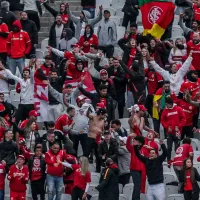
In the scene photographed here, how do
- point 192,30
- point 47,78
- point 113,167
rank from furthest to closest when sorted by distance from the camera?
1. point 192,30
2. point 47,78
3. point 113,167

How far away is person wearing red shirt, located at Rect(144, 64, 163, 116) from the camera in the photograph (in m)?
36.8

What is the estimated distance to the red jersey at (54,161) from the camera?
34.1 meters

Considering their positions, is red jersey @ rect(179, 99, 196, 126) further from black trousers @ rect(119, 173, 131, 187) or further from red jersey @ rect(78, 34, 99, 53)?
Answer: red jersey @ rect(78, 34, 99, 53)

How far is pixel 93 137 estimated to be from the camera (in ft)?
115

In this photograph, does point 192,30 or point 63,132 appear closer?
point 63,132

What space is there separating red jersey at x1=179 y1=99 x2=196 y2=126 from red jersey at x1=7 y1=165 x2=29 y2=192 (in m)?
3.73

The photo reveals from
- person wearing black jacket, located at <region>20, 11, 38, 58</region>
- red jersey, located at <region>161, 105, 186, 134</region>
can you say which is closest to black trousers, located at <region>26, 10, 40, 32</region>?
person wearing black jacket, located at <region>20, 11, 38, 58</region>

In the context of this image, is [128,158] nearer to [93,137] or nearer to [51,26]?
[93,137]

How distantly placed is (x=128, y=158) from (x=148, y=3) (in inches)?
237

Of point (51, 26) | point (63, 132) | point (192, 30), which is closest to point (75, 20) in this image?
point (51, 26)

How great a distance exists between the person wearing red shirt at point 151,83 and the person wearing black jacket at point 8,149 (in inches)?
136

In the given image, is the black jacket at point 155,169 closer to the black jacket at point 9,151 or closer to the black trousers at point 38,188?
the black trousers at point 38,188

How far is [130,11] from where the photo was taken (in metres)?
40.8

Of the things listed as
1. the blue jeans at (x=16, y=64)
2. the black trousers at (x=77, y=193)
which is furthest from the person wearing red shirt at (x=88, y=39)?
the black trousers at (x=77, y=193)
